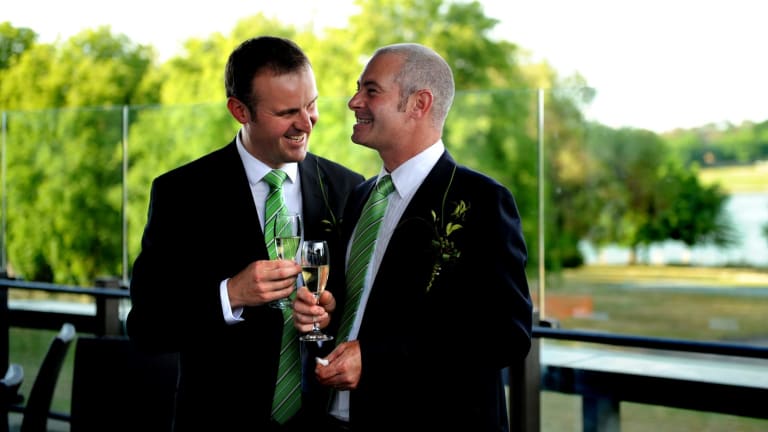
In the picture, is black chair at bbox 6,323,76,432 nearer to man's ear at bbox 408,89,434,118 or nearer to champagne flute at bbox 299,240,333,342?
champagne flute at bbox 299,240,333,342

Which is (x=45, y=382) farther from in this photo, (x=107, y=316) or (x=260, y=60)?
(x=107, y=316)

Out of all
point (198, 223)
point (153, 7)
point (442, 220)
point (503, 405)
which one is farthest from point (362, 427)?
point (153, 7)

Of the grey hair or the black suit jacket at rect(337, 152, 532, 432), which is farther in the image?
the grey hair

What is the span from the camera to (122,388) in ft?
9.89

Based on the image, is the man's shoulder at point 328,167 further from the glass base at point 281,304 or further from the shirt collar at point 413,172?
the glass base at point 281,304

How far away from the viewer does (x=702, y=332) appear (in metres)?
23.7

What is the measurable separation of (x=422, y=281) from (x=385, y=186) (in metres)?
0.24

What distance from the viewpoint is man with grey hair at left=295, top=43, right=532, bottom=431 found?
76.5 inches

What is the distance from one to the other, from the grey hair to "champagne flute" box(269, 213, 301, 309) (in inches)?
12.2

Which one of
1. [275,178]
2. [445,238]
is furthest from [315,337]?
Result: [275,178]

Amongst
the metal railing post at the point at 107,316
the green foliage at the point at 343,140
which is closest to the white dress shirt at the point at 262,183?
the metal railing post at the point at 107,316

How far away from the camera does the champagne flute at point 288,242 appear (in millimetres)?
2057

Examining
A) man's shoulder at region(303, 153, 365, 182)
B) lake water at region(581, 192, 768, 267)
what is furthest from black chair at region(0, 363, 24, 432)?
lake water at region(581, 192, 768, 267)

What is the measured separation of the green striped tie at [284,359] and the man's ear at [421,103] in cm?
37
